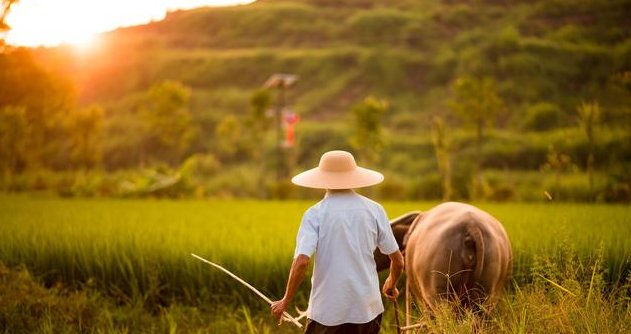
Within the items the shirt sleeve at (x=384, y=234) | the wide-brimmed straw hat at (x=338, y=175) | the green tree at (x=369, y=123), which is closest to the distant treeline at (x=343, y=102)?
the green tree at (x=369, y=123)

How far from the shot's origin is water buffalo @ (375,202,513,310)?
385 centimetres

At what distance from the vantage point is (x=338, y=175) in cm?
333

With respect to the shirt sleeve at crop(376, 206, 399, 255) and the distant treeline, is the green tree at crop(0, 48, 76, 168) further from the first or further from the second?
the shirt sleeve at crop(376, 206, 399, 255)

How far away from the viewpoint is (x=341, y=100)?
153 feet

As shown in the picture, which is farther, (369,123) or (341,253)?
(369,123)

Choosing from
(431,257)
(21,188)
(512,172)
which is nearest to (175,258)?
(431,257)

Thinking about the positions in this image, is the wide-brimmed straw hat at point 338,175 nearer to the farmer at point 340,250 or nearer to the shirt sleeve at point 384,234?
the farmer at point 340,250

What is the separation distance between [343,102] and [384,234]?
143 feet

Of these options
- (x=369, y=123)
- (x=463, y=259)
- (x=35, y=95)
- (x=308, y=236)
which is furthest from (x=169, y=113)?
(x=308, y=236)

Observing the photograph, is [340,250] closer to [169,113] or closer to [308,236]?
[308,236]

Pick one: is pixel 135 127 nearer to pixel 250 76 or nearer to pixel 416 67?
pixel 250 76

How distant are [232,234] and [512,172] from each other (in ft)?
79.8

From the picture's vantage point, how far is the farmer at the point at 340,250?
10.6 feet

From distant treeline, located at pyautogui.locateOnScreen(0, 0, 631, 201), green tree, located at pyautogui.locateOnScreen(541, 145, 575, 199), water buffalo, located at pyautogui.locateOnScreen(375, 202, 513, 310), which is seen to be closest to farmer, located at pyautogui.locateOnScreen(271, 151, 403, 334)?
water buffalo, located at pyautogui.locateOnScreen(375, 202, 513, 310)
